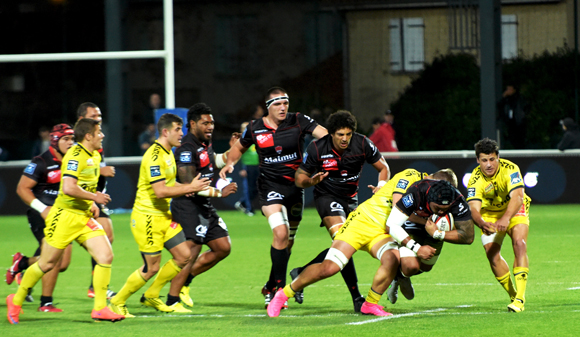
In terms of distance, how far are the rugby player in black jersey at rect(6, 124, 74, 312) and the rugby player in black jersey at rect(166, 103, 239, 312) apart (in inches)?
45.2

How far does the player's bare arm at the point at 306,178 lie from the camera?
26.5 feet

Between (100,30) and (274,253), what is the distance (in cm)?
1991

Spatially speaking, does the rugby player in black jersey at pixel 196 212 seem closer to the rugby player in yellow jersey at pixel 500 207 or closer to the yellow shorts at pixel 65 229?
the yellow shorts at pixel 65 229

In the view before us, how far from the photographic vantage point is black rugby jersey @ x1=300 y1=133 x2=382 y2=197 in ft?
27.5

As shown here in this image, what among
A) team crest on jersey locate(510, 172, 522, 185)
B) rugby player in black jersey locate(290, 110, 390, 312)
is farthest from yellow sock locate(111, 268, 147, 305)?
team crest on jersey locate(510, 172, 522, 185)

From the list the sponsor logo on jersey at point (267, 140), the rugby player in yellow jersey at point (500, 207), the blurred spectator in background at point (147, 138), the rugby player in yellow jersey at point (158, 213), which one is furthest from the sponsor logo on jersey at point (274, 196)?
the blurred spectator in background at point (147, 138)

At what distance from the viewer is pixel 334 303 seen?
8.49 m

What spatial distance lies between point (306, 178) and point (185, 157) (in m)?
1.20

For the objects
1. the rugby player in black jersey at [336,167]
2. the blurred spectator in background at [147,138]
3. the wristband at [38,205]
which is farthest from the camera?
the blurred spectator in background at [147,138]

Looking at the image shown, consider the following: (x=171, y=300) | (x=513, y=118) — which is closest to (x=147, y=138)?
(x=513, y=118)

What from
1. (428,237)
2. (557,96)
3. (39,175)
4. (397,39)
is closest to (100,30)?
(397,39)

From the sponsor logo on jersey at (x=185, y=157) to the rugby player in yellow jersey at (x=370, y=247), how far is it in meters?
1.61

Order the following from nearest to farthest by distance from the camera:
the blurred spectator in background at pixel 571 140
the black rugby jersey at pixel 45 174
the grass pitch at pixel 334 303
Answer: the grass pitch at pixel 334 303 < the black rugby jersey at pixel 45 174 < the blurred spectator in background at pixel 571 140

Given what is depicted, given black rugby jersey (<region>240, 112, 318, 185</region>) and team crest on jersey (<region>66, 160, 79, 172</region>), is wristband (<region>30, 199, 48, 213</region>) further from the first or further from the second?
black rugby jersey (<region>240, 112, 318, 185</region>)
